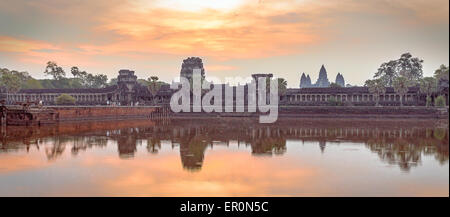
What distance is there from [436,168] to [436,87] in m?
58.6

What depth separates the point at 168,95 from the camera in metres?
85.9

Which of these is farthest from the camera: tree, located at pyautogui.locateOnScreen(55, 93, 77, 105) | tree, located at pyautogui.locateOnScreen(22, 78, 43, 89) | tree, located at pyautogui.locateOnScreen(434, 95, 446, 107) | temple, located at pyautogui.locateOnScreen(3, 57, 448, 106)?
tree, located at pyautogui.locateOnScreen(22, 78, 43, 89)

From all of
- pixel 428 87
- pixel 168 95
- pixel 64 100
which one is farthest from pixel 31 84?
pixel 428 87

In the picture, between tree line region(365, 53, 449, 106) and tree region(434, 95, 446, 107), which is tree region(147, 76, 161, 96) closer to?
tree line region(365, 53, 449, 106)

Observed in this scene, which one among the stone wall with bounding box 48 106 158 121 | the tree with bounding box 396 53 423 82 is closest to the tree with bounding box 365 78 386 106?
the tree with bounding box 396 53 423 82

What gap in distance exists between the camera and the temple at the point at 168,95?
242 feet

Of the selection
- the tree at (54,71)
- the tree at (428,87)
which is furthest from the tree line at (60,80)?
the tree at (428,87)

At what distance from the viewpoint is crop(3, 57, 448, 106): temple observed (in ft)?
242

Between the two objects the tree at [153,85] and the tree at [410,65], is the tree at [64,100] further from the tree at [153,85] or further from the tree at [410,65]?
the tree at [410,65]

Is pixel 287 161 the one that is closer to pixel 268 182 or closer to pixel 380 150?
pixel 268 182

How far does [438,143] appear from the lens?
23.6 meters

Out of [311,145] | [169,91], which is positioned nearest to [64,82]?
[169,91]

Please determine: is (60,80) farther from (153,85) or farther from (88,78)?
(153,85)

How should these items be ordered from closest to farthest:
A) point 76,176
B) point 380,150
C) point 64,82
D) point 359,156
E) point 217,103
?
point 76,176
point 359,156
point 380,150
point 217,103
point 64,82
